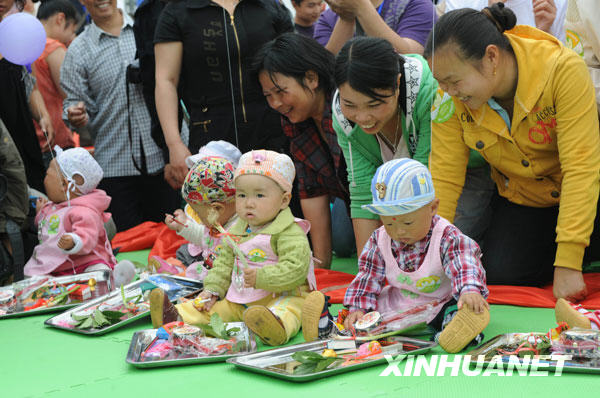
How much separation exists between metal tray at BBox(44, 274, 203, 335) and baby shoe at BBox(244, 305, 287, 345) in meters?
0.55

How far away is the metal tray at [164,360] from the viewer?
6.72 feet

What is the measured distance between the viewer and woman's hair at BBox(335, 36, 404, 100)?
2504 mm

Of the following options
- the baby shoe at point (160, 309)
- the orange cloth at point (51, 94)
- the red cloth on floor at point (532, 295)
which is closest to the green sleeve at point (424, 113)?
the red cloth on floor at point (532, 295)

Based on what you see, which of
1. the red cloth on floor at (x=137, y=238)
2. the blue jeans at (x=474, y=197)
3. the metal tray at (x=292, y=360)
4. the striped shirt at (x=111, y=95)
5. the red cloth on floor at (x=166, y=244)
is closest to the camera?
the metal tray at (x=292, y=360)

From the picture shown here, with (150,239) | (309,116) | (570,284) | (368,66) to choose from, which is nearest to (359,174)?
(309,116)

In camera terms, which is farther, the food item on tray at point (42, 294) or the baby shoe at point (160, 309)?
the food item on tray at point (42, 294)

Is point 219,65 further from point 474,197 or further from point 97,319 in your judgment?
point 97,319

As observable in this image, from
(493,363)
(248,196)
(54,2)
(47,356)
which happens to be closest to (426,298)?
(493,363)

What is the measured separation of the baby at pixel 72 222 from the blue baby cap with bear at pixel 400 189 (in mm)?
1670

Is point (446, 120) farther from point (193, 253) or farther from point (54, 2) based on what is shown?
point (54, 2)

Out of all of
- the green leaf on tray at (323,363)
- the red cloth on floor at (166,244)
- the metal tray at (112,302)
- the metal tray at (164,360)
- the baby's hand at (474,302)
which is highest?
the baby's hand at (474,302)

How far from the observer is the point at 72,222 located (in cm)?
337

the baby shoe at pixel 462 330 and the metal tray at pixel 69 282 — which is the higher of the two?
the baby shoe at pixel 462 330

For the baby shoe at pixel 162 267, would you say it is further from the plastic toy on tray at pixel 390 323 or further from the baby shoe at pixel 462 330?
the baby shoe at pixel 462 330
